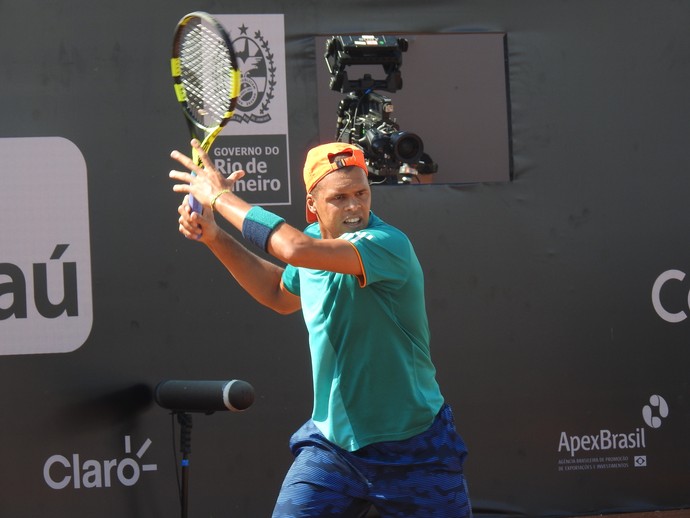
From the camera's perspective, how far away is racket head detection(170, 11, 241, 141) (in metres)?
3.15

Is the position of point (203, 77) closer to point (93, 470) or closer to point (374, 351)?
point (374, 351)

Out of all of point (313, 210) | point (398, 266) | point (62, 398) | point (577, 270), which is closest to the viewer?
point (398, 266)

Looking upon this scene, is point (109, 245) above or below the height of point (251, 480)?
above

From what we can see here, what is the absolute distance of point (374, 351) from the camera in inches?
118

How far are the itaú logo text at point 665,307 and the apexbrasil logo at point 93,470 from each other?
2672 millimetres

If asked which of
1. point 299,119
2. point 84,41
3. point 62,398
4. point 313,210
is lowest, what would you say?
point 62,398

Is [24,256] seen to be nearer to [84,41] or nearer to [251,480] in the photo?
[84,41]

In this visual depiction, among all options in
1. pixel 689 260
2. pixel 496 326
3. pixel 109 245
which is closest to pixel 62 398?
pixel 109 245

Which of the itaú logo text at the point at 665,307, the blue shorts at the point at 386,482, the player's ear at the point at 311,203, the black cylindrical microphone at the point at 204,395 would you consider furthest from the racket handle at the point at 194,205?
the itaú logo text at the point at 665,307

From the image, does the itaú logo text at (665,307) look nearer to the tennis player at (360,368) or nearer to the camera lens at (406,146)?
the camera lens at (406,146)

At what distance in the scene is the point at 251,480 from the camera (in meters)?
5.11

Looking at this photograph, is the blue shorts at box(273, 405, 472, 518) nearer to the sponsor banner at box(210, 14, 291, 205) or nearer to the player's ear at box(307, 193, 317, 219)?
the player's ear at box(307, 193, 317, 219)

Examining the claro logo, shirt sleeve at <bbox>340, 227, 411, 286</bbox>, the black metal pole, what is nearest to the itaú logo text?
the black metal pole

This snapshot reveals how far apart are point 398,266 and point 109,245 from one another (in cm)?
242
